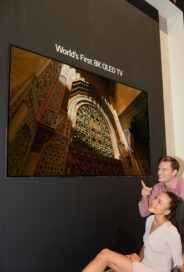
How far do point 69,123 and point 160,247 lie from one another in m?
1.36

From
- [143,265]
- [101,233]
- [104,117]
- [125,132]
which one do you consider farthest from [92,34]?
[143,265]

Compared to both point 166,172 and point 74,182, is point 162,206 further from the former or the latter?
point 74,182

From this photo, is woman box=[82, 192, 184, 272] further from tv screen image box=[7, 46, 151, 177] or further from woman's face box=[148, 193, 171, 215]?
tv screen image box=[7, 46, 151, 177]

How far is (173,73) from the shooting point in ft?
15.5

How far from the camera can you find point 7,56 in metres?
2.47

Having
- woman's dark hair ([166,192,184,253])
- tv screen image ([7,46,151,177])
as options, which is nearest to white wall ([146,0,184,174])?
tv screen image ([7,46,151,177])

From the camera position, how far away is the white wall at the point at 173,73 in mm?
4562

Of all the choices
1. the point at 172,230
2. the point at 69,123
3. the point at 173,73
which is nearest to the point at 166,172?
the point at 172,230

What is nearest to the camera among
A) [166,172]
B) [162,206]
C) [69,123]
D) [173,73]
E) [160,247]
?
[160,247]

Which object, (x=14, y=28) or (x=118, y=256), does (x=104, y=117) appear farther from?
(x=118, y=256)

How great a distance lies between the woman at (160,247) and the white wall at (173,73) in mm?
2367

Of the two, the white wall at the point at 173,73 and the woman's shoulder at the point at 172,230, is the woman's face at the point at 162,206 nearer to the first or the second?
the woman's shoulder at the point at 172,230

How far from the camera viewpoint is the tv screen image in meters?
2.49

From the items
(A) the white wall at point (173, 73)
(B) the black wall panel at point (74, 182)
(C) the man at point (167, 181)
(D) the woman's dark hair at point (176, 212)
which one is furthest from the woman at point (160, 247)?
(A) the white wall at point (173, 73)
